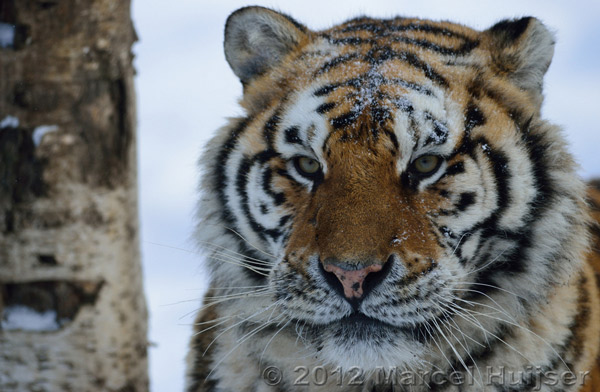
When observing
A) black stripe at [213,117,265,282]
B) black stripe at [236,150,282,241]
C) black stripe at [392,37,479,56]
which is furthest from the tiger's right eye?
black stripe at [392,37,479,56]

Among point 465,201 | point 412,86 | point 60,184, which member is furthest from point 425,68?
point 60,184

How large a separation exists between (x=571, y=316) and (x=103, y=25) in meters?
2.02

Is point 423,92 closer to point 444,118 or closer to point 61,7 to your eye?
point 444,118

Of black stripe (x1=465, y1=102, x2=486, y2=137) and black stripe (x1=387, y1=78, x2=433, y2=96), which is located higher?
black stripe (x1=387, y1=78, x2=433, y2=96)

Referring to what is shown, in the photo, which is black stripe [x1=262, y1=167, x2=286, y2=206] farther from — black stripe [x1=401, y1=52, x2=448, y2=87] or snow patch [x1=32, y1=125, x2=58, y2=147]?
snow patch [x1=32, y1=125, x2=58, y2=147]

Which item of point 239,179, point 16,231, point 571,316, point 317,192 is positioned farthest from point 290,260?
point 571,316

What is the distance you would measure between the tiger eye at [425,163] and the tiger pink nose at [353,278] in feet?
1.49

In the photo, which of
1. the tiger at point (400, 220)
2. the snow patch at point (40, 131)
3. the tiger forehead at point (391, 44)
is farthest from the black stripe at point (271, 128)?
the snow patch at point (40, 131)

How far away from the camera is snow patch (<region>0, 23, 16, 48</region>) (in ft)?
6.86

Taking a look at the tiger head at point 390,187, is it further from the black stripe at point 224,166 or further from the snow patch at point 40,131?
the snow patch at point 40,131

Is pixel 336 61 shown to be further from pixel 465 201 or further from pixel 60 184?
A: pixel 60 184

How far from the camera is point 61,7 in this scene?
6.90 feet

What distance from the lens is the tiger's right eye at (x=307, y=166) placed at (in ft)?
8.17

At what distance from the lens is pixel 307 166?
8.26 ft
